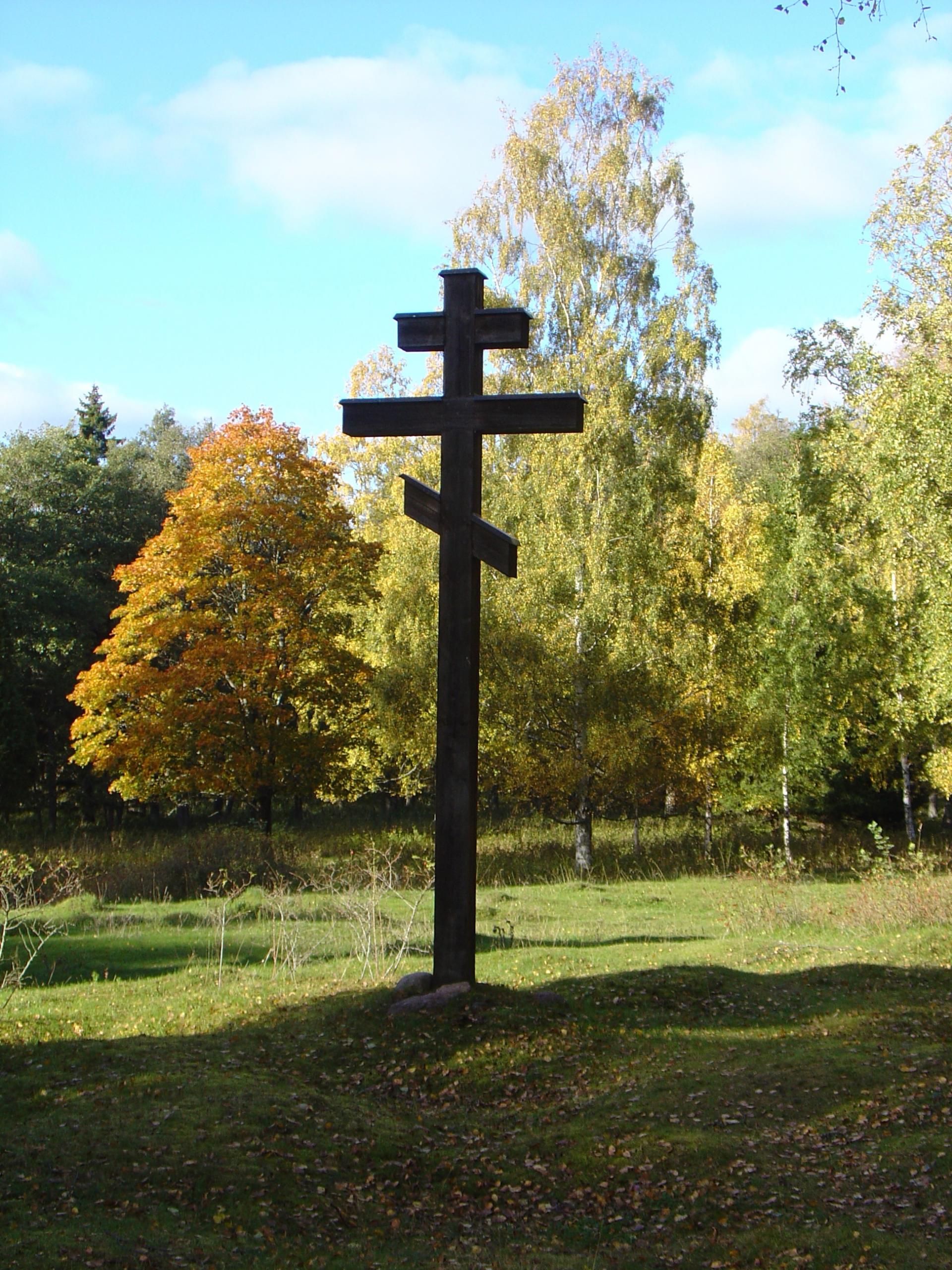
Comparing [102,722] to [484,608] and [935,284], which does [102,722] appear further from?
[935,284]

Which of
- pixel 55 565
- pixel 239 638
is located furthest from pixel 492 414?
pixel 55 565

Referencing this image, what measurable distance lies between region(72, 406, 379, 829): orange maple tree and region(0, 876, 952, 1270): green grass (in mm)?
10585

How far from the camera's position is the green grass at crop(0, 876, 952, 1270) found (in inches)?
185

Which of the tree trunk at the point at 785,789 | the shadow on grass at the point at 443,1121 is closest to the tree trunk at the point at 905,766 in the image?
the tree trunk at the point at 785,789

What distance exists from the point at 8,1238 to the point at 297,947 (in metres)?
8.19

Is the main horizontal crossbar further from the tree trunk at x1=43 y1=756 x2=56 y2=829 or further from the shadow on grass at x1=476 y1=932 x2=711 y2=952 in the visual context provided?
the tree trunk at x1=43 y1=756 x2=56 y2=829

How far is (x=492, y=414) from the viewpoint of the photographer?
321 inches

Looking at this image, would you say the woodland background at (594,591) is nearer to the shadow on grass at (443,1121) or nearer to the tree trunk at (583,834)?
the tree trunk at (583,834)

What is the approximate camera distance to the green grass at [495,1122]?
4.71 meters

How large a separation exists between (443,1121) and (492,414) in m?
4.65

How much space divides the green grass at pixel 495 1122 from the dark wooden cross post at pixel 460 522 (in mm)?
763

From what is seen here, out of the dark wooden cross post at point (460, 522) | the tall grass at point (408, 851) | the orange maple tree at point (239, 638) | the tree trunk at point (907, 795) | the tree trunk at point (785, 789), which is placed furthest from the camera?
the tree trunk at point (907, 795)

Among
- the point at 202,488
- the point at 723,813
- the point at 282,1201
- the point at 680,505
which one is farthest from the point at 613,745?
the point at 282,1201

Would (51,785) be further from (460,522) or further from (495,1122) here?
(495,1122)
